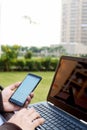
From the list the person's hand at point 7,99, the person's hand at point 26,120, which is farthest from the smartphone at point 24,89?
the person's hand at point 26,120

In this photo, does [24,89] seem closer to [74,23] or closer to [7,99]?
[7,99]

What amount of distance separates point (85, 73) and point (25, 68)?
13.2 feet

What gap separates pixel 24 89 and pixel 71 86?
140 mm

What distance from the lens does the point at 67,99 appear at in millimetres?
792

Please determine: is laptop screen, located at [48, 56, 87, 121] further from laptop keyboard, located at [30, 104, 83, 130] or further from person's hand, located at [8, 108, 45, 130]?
person's hand, located at [8, 108, 45, 130]

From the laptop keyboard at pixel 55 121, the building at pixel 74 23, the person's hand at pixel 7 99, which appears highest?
the building at pixel 74 23

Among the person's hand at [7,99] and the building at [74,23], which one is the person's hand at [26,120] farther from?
the building at [74,23]

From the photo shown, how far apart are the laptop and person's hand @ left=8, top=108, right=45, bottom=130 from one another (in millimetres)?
56

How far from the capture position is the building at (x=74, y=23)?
1.58 metres

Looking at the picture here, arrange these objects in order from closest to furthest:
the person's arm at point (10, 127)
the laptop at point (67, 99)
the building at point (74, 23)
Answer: the person's arm at point (10, 127), the laptop at point (67, 99), the building at point (74, 23)

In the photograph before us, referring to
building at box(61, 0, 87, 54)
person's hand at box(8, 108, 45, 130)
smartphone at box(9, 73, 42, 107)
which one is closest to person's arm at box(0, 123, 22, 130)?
person's hand at box(8, 108, 45, 130)

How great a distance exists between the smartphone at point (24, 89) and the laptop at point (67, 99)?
66mm

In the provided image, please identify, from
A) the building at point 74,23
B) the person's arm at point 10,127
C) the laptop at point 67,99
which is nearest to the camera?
the person's arm at point 10,127

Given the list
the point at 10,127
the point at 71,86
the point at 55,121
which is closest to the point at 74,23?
the point at 71,86
